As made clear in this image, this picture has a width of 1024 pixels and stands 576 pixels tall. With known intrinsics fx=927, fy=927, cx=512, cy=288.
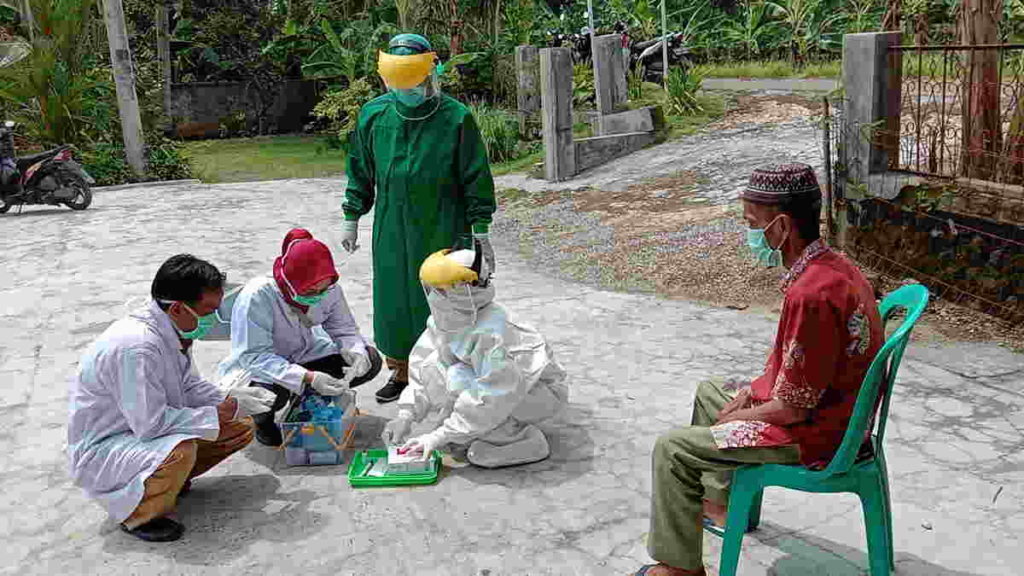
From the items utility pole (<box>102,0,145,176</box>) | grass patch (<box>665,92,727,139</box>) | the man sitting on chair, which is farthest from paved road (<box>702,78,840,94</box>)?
the man sitting on chair

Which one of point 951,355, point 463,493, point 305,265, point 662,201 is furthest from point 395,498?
point 662,201

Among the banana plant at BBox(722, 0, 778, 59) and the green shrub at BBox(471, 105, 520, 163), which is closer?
the green shrub at BBox(471, 105, 520, 163)

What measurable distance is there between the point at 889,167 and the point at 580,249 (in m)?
2.73

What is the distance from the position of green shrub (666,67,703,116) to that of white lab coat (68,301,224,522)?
10.1 m

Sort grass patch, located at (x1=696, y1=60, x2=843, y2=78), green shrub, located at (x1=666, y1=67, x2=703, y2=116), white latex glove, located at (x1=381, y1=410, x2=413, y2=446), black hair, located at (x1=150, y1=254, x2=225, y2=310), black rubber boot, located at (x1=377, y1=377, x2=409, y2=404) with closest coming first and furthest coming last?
1. black hair, located at (x1=150, y1=254, x2=225, y2=310)
2. white latex glove, located at (x1=381, y1=410, x2=413, y2=446)
3. black rubber boot, located at (x1=377, y1=377, x2=409, y2=404)
4. green shrub, located at (x1=666, y1=67, x2=703, y2=116)
5. grass patch, located at (x1=696, y1=60, x2=843, y2=78)

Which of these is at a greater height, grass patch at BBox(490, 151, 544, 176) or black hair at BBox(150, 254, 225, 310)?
black hair at BBox(150, 254, 225, 310)

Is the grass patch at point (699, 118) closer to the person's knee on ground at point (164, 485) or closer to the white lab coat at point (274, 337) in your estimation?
the white lab coat at point (274, 337)

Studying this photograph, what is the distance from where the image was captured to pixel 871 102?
6.49 m

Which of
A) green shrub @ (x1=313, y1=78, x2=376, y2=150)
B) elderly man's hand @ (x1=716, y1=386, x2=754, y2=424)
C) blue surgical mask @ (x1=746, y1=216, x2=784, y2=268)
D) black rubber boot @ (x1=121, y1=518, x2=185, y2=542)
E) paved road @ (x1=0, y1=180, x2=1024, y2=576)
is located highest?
green shrub @ (x1=313, y1=78, x2=376, y2=150)

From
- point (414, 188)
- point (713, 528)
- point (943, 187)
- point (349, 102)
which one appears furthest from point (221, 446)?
point (349, 102)

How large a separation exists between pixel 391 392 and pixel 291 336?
792mm

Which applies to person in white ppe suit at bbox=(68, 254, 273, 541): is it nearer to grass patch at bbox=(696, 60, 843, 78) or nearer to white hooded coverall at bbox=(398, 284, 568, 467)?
white hooded coverall at bbox=(398, 284, 568, 467)

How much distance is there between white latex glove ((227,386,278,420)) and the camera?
3.80 metres

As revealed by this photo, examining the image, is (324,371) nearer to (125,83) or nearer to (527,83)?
(527,83)
